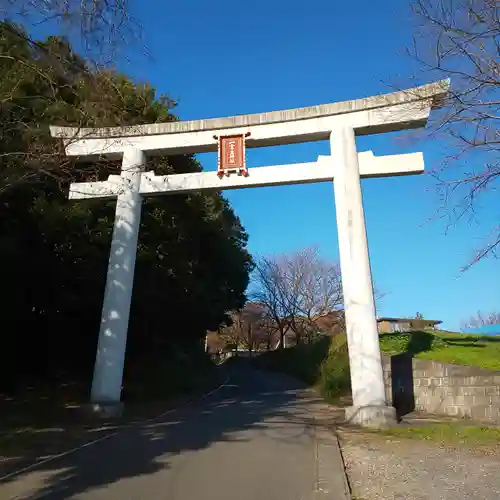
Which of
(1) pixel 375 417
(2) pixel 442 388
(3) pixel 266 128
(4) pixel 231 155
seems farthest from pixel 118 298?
(2) pixel 442 388

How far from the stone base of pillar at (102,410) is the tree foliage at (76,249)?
10.2 feet

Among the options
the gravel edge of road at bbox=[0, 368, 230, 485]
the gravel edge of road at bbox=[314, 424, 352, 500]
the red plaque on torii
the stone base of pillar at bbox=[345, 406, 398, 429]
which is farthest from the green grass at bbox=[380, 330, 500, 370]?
the red plaque on torii

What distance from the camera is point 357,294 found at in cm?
970

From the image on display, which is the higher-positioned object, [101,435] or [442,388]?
[442,388]

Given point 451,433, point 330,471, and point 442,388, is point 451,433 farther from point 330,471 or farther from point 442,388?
point 330,471

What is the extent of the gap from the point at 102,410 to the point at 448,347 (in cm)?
858

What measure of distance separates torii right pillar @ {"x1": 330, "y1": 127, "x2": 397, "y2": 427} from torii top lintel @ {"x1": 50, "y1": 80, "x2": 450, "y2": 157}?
44 cm

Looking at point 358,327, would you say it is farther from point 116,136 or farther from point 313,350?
point 313,350

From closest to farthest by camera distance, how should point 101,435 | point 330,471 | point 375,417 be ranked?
1. point 330,471
2. point 101,435
3. point 375,417

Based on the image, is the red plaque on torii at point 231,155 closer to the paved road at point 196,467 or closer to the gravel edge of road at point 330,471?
the paved road at point 196,467

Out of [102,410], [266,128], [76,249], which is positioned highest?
[266,128]

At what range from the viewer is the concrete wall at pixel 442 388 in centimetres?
966

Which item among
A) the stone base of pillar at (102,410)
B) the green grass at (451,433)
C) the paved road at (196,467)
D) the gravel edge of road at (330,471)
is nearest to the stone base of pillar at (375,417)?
the green grass at (451,433)

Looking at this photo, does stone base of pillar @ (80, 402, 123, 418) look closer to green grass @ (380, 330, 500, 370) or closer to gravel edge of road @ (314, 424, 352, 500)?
gravel edge of road @ (314, 424, 352, 500)
